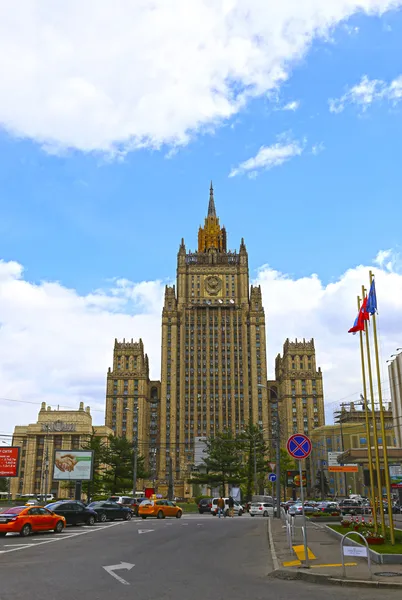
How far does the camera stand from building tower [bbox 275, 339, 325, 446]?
5753 inches

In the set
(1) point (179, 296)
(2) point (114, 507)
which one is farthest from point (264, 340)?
(2) point (114, 507)

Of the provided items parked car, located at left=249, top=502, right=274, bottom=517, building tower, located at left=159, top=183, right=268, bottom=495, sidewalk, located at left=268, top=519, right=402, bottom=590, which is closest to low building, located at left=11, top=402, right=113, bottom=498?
building tower, located at left=159, top=183, right=268, bottom=495

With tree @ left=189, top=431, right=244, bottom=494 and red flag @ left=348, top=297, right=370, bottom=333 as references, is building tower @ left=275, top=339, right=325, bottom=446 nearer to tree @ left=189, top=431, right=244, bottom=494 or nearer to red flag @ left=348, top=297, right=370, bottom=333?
tree @ left=189, top=431, right=244, bottom=494

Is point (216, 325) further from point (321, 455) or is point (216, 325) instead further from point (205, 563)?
point (205, 563)

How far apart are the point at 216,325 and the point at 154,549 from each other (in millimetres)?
131644

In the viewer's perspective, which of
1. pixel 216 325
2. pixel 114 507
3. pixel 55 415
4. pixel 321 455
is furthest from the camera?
pixel 216 325

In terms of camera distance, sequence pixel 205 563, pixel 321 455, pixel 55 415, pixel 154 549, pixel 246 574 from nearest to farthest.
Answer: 1. pixel 246 574
2. pixel 205 563
3. pixel 154 549
4. pixel 321 455
5. pixel 55 415

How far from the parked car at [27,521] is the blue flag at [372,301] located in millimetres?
17579

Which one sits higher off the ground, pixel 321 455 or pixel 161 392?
pixel 161 392

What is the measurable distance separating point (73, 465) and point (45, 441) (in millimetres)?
69576

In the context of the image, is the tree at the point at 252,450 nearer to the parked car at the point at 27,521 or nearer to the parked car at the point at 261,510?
the parked car at the point at 261,510

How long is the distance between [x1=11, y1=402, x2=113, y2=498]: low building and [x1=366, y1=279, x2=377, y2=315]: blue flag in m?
102

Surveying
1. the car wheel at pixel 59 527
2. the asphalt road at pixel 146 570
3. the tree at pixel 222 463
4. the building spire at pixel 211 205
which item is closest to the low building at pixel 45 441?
the tree at pixel 222 463

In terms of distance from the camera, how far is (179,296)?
155 meters
